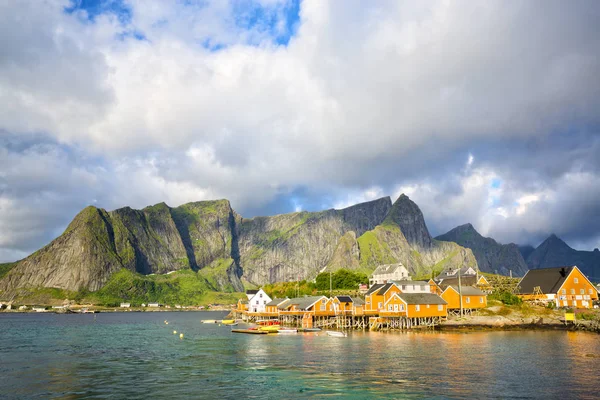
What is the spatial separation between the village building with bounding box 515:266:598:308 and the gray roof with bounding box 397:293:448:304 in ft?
97.3

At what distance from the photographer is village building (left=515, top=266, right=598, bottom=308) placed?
10988cm

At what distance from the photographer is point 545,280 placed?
11669 centimetres

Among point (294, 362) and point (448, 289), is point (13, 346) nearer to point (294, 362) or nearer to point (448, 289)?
point (294, 362)

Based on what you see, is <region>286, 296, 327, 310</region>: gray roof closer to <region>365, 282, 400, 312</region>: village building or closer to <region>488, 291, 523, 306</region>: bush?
<region>365, 282, 400, 312</region>: village building

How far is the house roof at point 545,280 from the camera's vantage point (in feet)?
367

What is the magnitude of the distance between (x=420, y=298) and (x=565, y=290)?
39431 millimetres

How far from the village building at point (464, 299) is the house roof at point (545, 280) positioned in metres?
20.7

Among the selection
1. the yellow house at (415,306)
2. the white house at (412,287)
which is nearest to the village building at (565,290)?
the white house at (412,287)

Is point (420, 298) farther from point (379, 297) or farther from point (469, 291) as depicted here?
point (469, 291)

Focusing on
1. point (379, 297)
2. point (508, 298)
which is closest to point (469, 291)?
point (508, 298)

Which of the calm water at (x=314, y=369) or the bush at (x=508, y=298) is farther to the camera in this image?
the bush at (x=508, y=298)

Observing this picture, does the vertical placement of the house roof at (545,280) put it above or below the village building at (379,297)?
above

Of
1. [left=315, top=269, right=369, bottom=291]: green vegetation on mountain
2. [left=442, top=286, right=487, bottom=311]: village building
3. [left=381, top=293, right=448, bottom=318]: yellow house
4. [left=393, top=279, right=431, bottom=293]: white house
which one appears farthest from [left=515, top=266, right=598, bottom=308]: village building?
[left=315, top=269, right=369, bottom=291]: green vegetation on mountain

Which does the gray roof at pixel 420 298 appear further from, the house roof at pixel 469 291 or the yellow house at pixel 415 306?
the house roof at pixel 469 291
